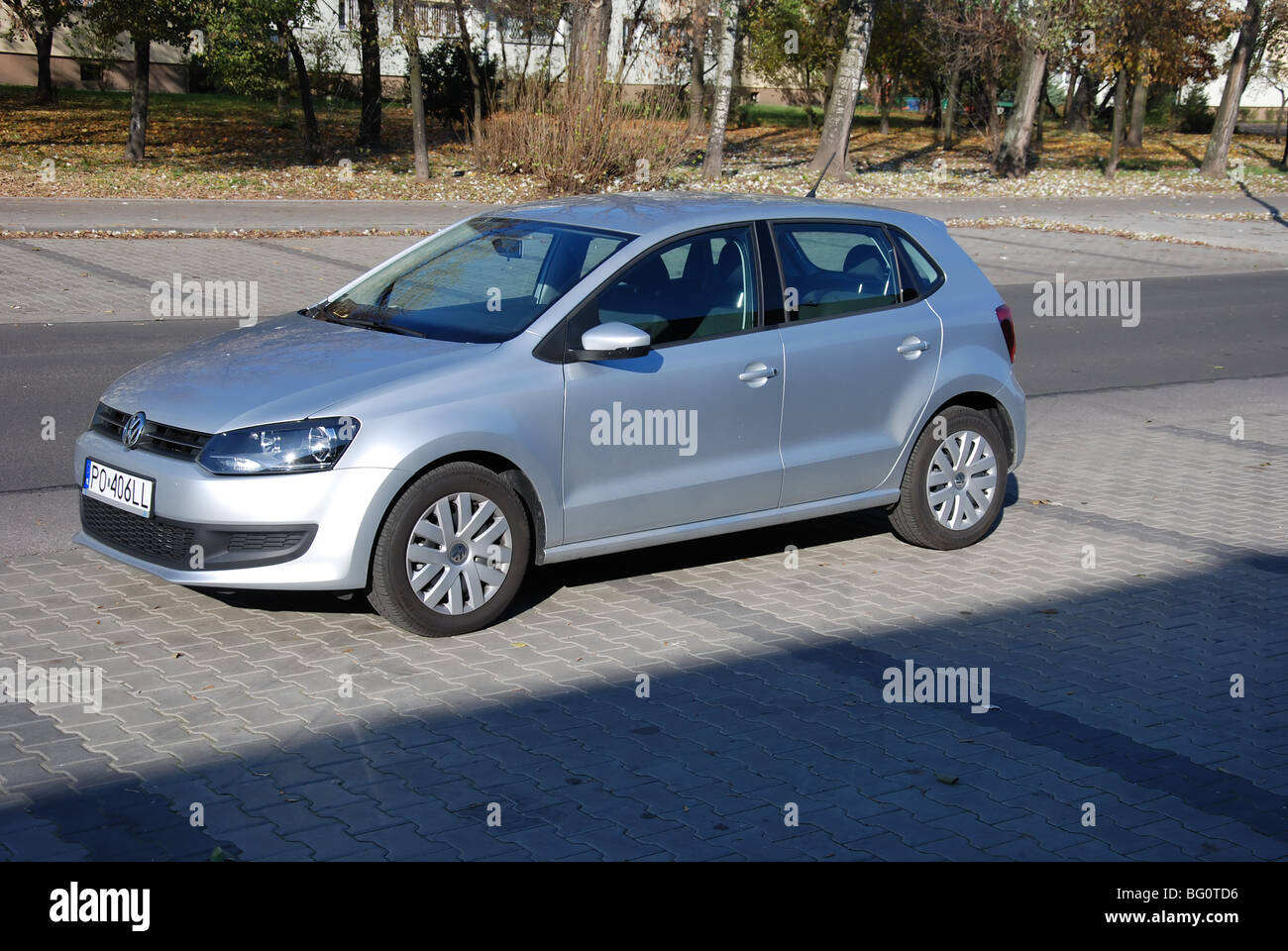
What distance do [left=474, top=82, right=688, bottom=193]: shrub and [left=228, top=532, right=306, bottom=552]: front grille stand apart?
2066 centimetres

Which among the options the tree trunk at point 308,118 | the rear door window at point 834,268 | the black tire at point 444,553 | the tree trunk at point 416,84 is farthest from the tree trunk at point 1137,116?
the black tire at point 444,553

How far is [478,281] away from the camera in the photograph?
6.44 meters

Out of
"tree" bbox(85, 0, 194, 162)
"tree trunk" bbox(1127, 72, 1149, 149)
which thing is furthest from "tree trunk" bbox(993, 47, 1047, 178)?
"tree" bbox(85, 0, 194, 162)

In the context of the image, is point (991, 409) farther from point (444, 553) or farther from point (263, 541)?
point (263, 541)

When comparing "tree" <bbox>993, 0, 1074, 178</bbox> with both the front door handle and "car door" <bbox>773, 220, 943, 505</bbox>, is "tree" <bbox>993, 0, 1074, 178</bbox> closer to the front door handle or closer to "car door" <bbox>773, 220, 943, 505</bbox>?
"car door" <bbox>773, 220, 943, 505</bbox>

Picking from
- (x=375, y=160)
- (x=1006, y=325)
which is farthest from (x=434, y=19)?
(x=1006, y=325)

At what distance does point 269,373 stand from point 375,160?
28.0 metres

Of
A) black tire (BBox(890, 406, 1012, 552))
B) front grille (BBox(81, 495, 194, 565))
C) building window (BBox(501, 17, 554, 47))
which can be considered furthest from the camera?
building window (BBox(501, 17, 554, 47))

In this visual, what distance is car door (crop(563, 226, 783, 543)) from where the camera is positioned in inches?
234

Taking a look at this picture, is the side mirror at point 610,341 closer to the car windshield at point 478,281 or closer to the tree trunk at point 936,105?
the car windshield at point 478,281

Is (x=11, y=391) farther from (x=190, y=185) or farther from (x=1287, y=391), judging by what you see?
(x=190, y=185)

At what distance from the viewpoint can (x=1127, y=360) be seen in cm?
1382
